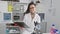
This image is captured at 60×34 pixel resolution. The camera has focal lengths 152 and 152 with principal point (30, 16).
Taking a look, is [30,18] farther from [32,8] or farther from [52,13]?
[52,13]

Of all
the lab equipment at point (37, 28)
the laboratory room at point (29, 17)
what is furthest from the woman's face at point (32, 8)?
the lab equipment at point (37, 28)

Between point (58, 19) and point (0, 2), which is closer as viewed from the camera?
point (0, 2)

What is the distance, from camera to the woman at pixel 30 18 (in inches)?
54.2

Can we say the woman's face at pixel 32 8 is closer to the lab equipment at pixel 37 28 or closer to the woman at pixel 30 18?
the woman at pixel 30 18

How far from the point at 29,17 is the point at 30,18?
14 millimetres

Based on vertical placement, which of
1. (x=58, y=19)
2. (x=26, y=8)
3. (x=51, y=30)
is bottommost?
(x=51, y=30)

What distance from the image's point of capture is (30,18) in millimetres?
1389

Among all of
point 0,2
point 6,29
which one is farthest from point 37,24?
point 0,2

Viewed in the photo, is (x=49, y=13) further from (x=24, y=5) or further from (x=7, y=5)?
(x=7, y=5)

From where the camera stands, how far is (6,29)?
1.36 metres

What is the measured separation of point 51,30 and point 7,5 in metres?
0.47

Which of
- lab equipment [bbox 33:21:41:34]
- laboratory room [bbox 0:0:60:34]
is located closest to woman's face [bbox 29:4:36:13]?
laboratory room [bbox 0:0:60:34]

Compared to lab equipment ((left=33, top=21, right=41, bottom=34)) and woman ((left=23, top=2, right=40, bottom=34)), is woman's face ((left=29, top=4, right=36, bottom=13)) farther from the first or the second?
lab equipment ((left=33, top=21, right=41, bottom=34))

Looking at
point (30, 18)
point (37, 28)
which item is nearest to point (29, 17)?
point (30, 18)
